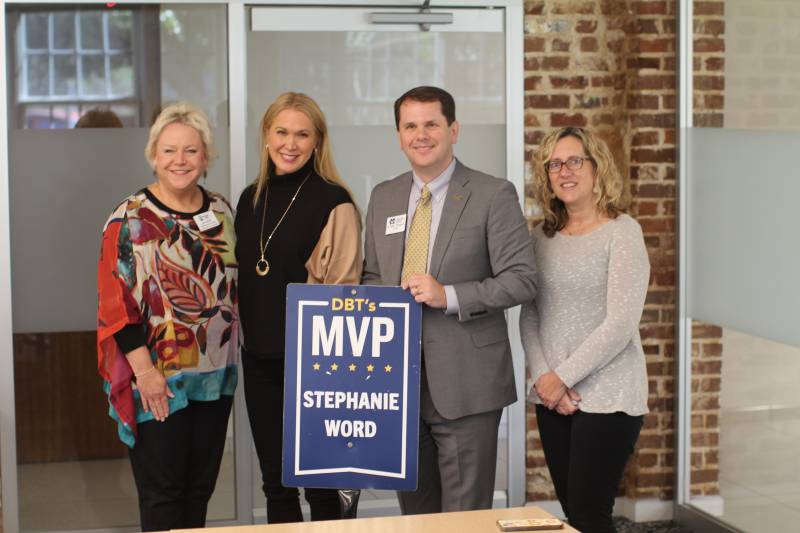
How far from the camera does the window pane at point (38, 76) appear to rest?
16.5 feet

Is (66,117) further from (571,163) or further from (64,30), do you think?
(571,163)

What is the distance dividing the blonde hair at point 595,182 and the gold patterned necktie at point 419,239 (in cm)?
42

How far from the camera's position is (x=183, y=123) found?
405 cm

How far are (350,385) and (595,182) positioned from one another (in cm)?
111

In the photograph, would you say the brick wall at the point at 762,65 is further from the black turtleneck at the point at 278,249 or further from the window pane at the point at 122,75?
the window pane at the point at 122,75

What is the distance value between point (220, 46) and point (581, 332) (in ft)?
8.08

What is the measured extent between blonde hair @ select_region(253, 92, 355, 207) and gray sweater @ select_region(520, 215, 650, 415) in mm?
916

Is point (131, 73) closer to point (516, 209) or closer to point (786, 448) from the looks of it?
point (516, 209)

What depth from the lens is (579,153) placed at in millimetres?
3672

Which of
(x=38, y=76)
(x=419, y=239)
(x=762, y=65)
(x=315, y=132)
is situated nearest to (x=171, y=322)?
(x=315, y=132)

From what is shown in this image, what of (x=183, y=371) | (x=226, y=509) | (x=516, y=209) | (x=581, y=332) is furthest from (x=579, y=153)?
(x=226, y=509)

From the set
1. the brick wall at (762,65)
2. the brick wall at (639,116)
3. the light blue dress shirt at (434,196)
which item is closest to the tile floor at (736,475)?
the brick wall at (639,116)

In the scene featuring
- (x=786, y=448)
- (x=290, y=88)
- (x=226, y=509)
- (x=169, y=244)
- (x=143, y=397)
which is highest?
(x=290, y=88)

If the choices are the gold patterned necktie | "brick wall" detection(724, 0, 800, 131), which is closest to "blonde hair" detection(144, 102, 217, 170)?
the gold patterned necktie
